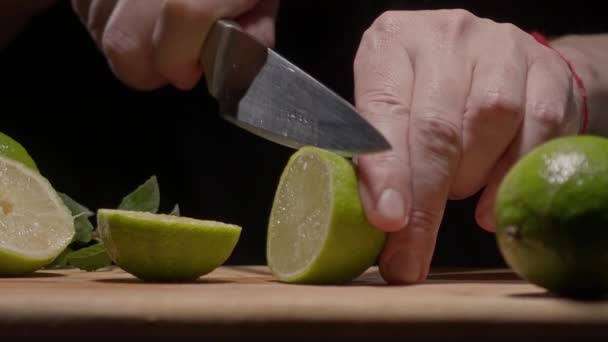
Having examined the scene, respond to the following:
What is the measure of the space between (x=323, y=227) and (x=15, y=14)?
149 cm

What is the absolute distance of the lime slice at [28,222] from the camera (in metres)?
1.33

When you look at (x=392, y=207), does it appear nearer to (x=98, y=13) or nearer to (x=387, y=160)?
(x=387, y=160)

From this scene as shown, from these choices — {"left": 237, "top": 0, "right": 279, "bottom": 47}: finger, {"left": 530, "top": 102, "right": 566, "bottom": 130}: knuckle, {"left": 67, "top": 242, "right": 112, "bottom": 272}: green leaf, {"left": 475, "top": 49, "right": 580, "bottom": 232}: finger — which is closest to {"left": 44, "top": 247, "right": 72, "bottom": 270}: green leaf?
{"left": 67, "top": 242, "right": 112, "bottom": 272}: green leaf

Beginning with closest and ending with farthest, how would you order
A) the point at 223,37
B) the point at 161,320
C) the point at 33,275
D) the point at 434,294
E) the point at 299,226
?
the point at 161,320
the point at 434,294
the point at 299,226
the point at 33,275
the point at 223,37

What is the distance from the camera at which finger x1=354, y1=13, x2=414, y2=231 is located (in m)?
1.17

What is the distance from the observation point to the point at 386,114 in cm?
129

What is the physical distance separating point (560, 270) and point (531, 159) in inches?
5.1

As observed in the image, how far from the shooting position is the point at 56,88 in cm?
245

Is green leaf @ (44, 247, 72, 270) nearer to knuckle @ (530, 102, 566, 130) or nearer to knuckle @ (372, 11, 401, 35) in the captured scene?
knuckle @ (372, 11, 401, 35)

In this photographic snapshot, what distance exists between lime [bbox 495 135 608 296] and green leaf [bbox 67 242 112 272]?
0.76m

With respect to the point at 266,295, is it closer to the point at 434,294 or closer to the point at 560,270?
the point at 434,294

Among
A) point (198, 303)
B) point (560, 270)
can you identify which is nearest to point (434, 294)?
point (560, 270)

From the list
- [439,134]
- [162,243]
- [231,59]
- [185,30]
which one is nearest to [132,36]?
[185,30]

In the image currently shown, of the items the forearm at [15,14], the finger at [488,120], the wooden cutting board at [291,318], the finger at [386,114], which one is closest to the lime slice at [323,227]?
the finger at [386,114]
